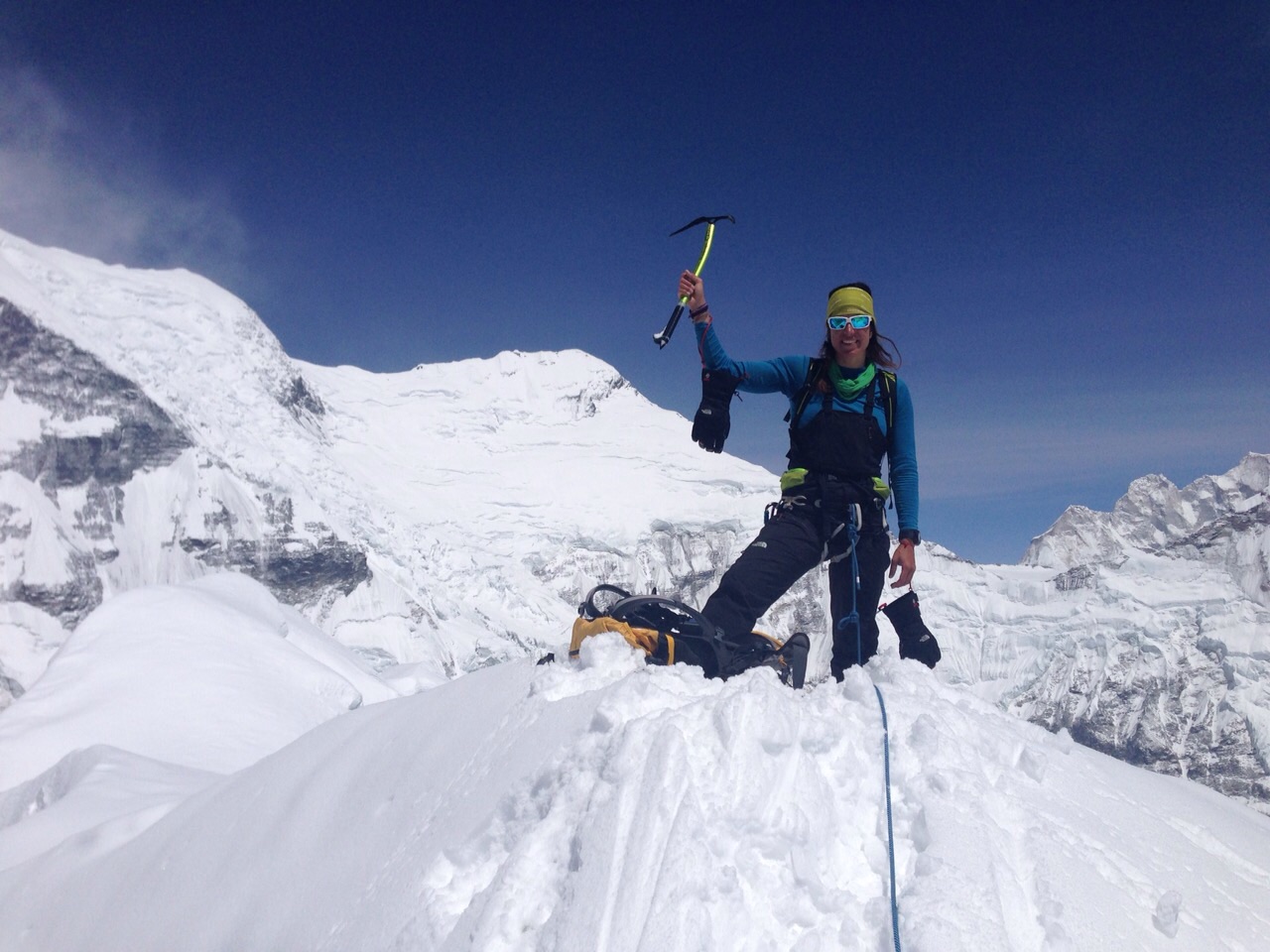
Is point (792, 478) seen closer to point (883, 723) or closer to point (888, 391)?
point (888, 391)

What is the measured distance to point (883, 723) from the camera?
3486 mm

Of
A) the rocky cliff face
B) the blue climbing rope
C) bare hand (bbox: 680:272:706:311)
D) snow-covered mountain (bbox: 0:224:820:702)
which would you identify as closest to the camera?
the blue climbing rope

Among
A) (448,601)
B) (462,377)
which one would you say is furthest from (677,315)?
(462,377)

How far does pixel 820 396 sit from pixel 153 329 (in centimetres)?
14542

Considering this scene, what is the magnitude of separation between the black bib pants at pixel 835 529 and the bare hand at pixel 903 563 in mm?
69

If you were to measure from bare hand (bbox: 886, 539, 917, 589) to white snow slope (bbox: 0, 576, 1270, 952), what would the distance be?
0.68 m

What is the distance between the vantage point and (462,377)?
605 feet

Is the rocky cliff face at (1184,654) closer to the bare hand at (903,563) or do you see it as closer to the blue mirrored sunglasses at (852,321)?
the bare hand at (903,563)

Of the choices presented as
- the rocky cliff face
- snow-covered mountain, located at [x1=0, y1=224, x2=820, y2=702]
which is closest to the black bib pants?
snow-covered mountain, located at [x1=0, y1=224, x2=820, y2=702]

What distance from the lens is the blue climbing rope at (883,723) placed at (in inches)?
104

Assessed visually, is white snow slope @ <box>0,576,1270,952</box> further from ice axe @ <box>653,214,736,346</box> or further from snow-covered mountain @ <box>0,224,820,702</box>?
snow-covered mountain @ <box>0,224,820,702</box>

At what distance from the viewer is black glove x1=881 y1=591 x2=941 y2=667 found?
496 centimetres

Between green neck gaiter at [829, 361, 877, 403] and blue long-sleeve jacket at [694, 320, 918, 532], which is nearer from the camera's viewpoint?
blue long-sleeve jacket at [694, 320, 918, 532]

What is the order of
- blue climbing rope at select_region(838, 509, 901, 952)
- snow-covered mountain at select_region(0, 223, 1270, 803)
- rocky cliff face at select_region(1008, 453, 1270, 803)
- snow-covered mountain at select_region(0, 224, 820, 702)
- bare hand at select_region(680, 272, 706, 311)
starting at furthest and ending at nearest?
rocky cliff face at select_region(1008, 453, 1270, 803)
snow-covered mountain at select_region(0, 223, 1270, 803)
snow-covered mountain at select_region(0, 224, 820, 702)
bare hand at select_region(680, 272, 706, 311)
blue climbing rope at select_region(838, 509, 901, 952)
